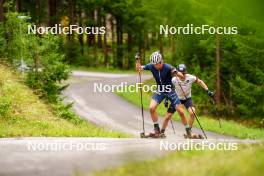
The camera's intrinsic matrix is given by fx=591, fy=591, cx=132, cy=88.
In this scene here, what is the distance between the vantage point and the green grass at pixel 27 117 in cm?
1362

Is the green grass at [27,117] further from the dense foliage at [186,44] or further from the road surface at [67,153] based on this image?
the road surface at [67,153]

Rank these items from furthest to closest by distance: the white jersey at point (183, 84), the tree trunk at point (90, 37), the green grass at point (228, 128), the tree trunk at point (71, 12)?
the tree trunk at point (90, 37) → the tree trunk at point (71, 12) → the green grass at point (228, 128) → the white jersey at point (183, 84)

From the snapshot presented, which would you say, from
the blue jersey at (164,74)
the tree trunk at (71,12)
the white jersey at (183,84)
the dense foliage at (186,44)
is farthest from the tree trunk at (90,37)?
the blue jersey at (164,74)

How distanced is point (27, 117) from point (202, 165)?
452 inches

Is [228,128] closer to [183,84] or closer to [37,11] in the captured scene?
[183,84]

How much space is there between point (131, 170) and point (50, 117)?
12224 mm

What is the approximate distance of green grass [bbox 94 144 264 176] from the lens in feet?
16.9

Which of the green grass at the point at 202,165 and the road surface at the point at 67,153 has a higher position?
the green grass at the point at 202,165

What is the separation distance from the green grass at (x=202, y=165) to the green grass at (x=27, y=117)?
634 centimetres

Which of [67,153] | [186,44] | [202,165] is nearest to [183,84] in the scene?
[67,153]

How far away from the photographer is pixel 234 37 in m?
32.0

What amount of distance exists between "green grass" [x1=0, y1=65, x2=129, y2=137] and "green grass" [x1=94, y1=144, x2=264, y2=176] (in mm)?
6343

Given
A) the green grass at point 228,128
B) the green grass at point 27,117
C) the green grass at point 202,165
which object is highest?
the green grass at point 202,165

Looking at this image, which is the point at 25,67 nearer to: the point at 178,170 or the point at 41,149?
the point at 41,149
